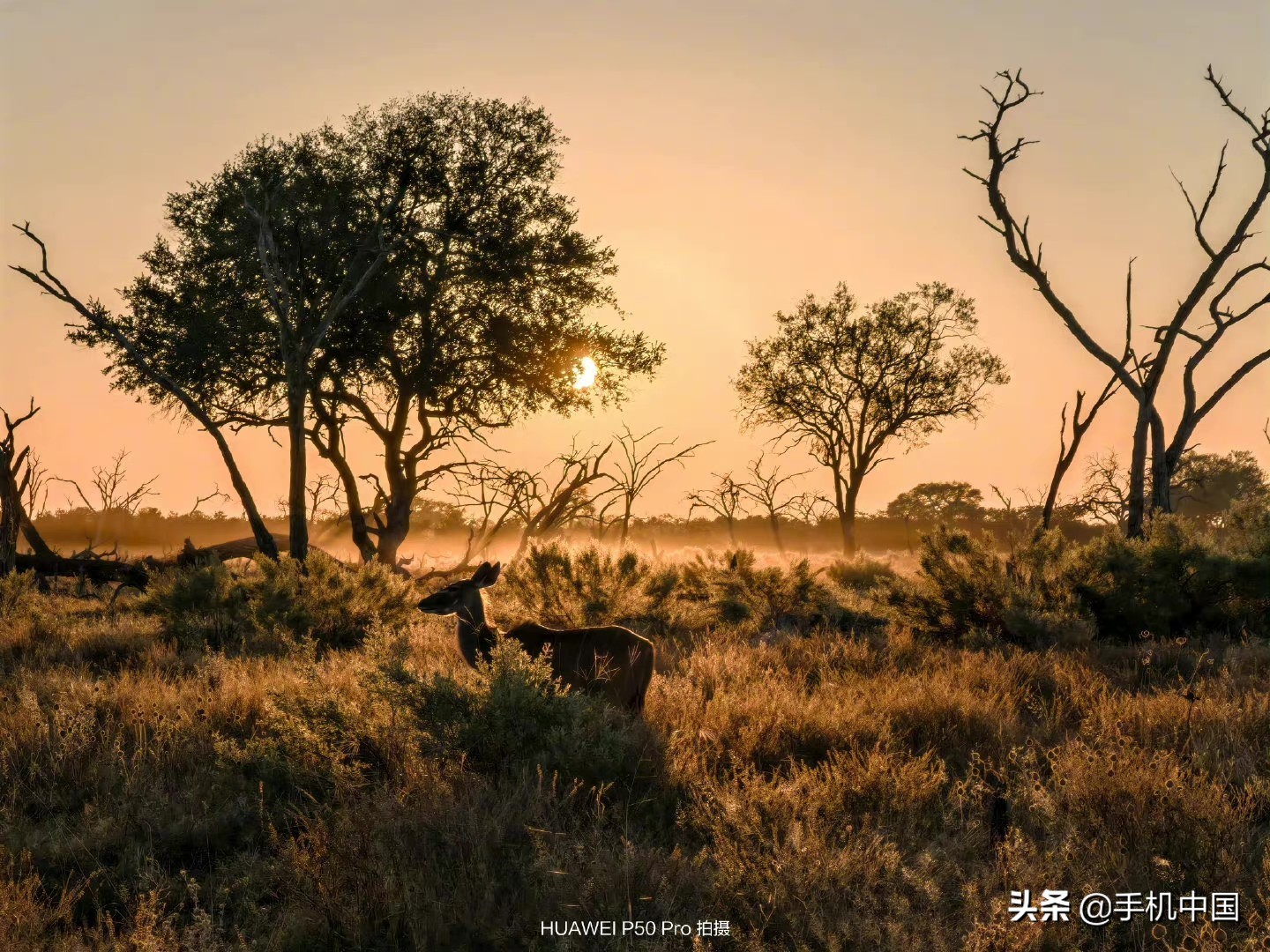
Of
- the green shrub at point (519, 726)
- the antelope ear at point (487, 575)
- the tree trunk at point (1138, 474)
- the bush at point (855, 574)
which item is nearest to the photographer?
the green shrub at point (519, 726)

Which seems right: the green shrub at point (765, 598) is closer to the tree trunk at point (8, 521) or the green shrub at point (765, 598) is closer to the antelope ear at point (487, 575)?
the antelope ear at point (487, 575)

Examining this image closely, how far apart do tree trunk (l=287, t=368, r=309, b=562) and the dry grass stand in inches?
325

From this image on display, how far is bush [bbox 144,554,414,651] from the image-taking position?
11922 mm

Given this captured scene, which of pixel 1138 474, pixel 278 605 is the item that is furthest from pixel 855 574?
pixel 278 605

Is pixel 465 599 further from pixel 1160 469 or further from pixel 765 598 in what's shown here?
pixel 1160 469

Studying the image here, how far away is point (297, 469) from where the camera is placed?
17891 millimetres

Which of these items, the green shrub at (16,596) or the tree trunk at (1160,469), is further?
the tree trunk at (1160,469)

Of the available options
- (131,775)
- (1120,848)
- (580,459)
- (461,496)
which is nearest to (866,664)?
(1120,848)

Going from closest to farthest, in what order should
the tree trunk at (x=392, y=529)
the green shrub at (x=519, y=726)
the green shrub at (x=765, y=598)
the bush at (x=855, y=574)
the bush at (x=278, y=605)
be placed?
1. the green shrub at (x=519, y=726)
2. the bush at (x=278, y=605)
3. the green shrub at (x=765, y=598)
4. the bush at (x=855, y=574)
5. the tree trunk at (x=392, y=529)

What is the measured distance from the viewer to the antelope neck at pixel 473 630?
786 centimetres

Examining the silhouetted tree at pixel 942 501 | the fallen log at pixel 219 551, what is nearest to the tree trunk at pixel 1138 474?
the fallen log at pixel 219 551

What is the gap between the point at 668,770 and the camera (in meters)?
5.72

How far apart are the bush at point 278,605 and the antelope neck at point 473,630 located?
11.9ft

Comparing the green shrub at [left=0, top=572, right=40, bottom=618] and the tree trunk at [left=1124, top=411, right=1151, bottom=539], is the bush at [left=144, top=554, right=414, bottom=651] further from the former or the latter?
the tree trunk at [left=1124, top=411, right=1151, bottom=539]
